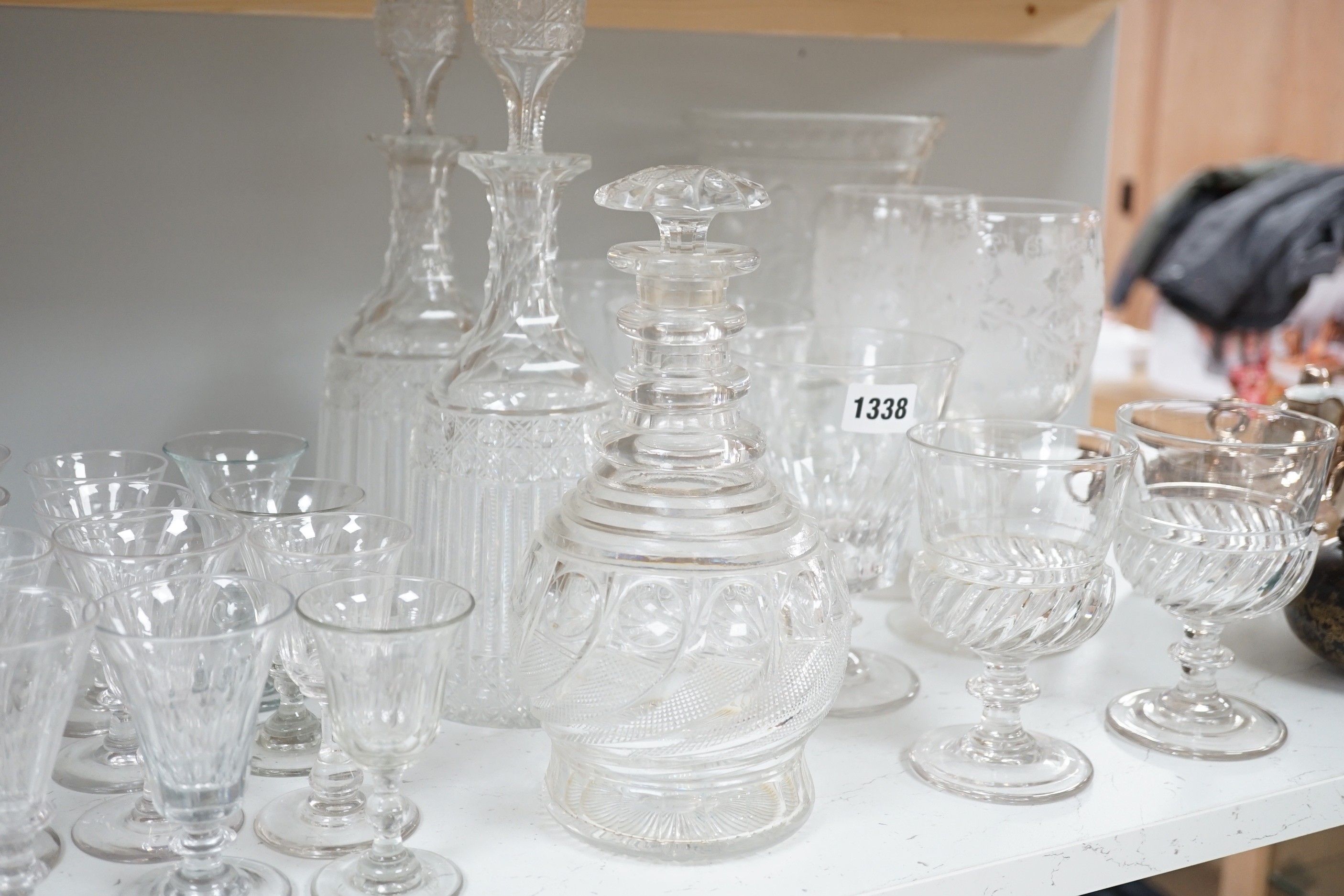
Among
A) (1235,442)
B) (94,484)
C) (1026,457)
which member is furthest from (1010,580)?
(94,484)

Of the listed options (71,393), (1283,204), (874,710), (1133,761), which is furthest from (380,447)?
(1283,204)

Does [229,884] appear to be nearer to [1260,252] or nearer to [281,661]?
[281,661]

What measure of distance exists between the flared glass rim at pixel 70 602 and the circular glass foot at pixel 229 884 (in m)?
0.13

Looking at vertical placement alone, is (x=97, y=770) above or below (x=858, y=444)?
below

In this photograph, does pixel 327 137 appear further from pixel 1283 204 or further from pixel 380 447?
pixel 1283 204

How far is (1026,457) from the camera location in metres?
0.84

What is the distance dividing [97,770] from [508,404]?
31cm

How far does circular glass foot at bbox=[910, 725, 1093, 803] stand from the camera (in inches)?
→ 30.3

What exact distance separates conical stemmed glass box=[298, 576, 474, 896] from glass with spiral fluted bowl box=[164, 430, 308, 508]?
15cm

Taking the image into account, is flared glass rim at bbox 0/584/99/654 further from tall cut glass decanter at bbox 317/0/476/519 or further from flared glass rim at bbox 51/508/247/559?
tall cut glass decanter at bbox 317/0/476/519

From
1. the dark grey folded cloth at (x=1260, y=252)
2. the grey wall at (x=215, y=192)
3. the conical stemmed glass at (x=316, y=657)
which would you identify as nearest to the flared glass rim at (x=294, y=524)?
the conical stemmed glass at (x=316, y=657)

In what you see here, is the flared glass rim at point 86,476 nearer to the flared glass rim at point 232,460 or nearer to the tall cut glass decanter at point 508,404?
the flared glass rim at point 232,460

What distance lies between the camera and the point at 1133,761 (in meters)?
0.83

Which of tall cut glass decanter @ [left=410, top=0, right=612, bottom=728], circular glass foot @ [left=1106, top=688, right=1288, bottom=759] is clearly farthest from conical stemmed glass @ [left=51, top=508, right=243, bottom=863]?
circular glass foot @ [left=1106, top=688, right=1288, bottom=759]
